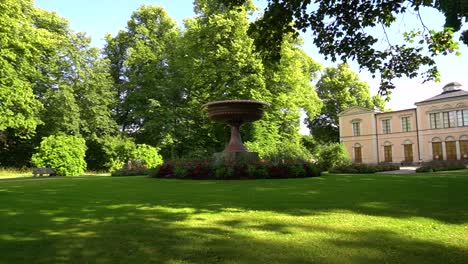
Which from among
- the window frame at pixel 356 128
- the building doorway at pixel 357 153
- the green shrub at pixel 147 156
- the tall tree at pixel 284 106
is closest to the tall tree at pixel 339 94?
the window frame at pixel 356 128

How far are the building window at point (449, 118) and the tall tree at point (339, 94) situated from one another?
1055 centimetres

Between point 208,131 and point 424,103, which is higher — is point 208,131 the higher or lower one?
the lower one

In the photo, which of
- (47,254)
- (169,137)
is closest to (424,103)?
(169,137)

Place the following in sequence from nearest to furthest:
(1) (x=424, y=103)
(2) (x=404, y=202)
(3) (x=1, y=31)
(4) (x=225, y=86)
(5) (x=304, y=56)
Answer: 1. (2) (x=404, y=202)
2. (3) (x=1, y=31)
3. (4) (x=225, y=86)
4. (5) (x=304, y=56)
5. (1) (x=424, y=103)

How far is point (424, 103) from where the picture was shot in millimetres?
44062

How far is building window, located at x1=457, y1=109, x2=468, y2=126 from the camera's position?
134 ft

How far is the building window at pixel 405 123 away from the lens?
150ft

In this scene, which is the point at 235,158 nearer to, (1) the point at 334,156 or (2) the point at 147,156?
(1) the point at 334,156

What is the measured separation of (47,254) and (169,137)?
94.5 ft

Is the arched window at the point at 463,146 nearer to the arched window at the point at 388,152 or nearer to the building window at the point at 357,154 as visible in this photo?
the arched window at the point at 388,152

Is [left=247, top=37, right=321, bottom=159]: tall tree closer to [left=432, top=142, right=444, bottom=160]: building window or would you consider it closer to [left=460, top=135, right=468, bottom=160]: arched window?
[left=432, top=142, right=444, bottom=160]: building window

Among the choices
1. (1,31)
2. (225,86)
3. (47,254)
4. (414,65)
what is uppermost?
(1,31)

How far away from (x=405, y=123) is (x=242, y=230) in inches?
1793

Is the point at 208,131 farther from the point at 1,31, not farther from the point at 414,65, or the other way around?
the point at 414,65
